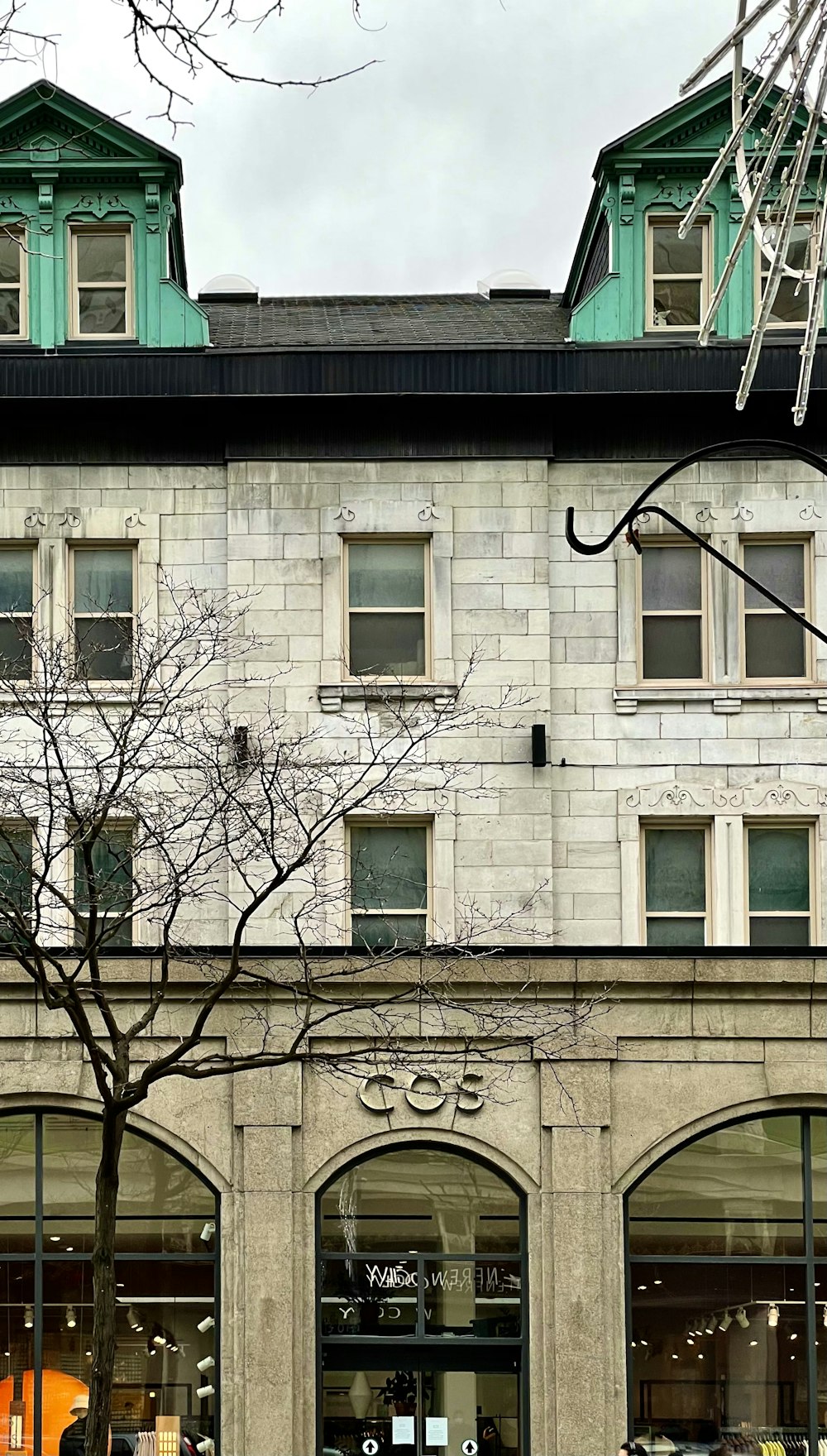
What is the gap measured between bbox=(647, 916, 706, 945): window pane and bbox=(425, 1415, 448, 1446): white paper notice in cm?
569

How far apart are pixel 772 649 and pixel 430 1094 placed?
6.48 metres

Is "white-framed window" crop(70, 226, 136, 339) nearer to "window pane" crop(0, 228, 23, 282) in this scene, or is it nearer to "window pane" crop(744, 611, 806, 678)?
"window pane" crop(0, 228, 23, 282)

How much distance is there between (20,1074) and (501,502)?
8479mm

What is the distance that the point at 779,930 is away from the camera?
811 inches

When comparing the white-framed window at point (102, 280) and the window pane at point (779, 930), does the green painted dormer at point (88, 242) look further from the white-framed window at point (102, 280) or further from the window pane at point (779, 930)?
the window pane at point (779, 930)

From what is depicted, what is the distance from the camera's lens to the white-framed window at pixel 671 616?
21.0 metres

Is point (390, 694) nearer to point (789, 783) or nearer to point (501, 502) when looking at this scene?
point (501, 502)

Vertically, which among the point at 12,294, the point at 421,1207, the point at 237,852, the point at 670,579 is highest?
the point at 12,294

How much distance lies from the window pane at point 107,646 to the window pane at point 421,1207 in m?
6.26

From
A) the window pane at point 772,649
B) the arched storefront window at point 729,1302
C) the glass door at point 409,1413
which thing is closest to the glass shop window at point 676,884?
the window pane at point 772,649

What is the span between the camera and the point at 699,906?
2075 centimetres

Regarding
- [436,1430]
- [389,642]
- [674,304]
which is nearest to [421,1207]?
[436,1430]

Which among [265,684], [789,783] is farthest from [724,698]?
[265,684]

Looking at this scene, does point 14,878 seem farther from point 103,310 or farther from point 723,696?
point 723,696
